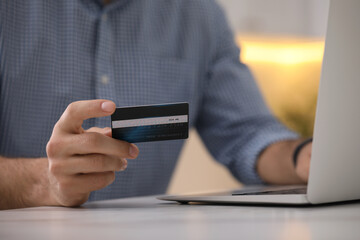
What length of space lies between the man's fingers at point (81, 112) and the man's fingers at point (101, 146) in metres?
0.01

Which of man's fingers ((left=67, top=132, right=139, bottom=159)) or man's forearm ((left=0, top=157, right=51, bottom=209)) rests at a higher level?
man's fingers ((left=67, top=132, right=139, bottom=159))

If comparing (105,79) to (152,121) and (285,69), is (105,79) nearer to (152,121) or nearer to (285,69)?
(152,121)

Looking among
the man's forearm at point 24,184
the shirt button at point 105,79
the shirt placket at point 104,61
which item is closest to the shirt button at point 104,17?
the shirt placket at point 104,61

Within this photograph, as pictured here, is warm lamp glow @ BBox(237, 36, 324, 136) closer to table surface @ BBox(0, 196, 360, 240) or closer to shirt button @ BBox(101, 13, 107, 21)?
Answer: shirt button @ BBox(101, 13, 107, 21)

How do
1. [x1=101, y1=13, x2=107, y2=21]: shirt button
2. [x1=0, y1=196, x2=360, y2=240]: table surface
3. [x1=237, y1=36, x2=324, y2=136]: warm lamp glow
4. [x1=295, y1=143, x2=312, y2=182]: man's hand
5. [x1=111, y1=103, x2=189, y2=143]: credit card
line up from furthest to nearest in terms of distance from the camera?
[x1=237, y1=36, x2=324, y2=136]: warm lamp glow < [x1=101, y1=13, x2=107, y2=21]: shirt button < [x1=295, y1=143, x2=312, y2=182]: man's hand < [x1=111, y1=103, x2=189, y2=143]: credit card < [x1=0, y1=196, x2=360, y2=240]: table surface

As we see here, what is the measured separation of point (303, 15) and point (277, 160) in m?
1.67

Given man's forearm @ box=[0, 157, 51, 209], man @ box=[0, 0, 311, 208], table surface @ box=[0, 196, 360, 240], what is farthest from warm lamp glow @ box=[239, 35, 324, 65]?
table surface @ box=[0, 196, 360, 240]

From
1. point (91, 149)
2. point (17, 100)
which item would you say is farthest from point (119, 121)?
point (17, 100)

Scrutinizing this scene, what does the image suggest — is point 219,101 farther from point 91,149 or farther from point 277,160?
point 91,149

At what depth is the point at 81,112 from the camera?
360 millimetres

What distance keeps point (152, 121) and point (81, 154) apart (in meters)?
0.10

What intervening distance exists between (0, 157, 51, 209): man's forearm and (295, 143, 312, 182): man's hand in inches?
16.7

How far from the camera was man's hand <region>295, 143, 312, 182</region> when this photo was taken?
0.65m

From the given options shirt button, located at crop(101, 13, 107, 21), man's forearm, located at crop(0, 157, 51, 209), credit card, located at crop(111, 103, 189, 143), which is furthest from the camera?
shirt button, located at crop(101, 13, 107, 21)
